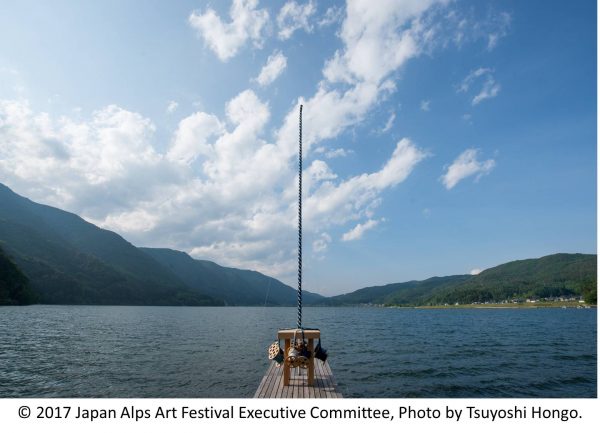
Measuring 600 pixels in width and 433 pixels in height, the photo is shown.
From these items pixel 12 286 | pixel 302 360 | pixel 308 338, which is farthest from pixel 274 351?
pixel 12 286

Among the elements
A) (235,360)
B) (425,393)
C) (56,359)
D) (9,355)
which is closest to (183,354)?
(235,360)

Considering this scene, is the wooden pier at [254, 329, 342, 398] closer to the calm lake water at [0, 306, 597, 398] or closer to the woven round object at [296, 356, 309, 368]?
the woven round object at [296, 356, 309, 368]

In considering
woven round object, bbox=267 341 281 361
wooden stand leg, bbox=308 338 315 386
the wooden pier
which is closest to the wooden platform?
the wooden pier

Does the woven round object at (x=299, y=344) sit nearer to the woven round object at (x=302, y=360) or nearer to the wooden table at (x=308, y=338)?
the wooden table at (x=308, y=338)

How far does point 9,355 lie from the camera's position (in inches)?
1332

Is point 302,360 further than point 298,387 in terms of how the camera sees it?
No

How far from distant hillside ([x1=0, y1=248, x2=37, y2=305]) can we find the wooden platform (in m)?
180

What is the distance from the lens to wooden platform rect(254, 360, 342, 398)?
16.2 metres

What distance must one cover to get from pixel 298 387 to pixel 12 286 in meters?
188

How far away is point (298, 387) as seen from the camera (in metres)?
17.5

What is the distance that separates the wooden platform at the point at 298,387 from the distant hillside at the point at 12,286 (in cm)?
17958

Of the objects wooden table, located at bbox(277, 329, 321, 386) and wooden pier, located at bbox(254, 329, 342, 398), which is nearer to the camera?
wooden pier, located at bbox(254, 329, 342, 398)

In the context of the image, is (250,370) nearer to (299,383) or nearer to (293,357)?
(299,383)
